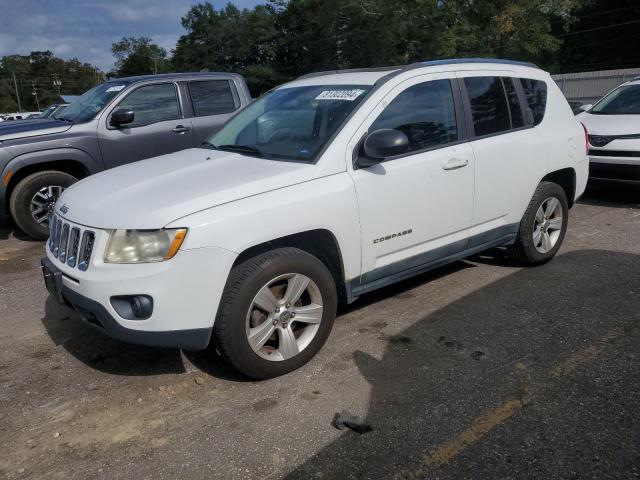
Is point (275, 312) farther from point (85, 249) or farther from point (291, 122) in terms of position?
point (291, 122)

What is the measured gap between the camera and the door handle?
401 cm

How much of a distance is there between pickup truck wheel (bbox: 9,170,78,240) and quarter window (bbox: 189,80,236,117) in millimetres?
1857

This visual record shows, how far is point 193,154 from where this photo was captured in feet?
13.6

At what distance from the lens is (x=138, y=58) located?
89875 millimetres

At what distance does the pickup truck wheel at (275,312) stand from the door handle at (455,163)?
4.17 ft

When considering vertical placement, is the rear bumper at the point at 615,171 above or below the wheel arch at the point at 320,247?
below

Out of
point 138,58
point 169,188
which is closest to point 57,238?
point 169,188

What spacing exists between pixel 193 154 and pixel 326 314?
1.62 meters

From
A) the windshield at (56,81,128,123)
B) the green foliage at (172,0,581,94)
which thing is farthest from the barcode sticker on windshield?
the green foliage at (172,0,581,94)

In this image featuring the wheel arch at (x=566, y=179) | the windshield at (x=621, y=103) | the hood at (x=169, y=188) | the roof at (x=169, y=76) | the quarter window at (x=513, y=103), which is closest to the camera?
the hood at (x=169, y=188)

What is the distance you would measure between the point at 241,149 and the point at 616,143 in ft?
18.1

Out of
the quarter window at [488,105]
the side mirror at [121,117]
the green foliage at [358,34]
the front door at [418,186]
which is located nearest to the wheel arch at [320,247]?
the front door at [418,186]

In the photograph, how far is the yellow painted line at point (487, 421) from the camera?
2.62 m

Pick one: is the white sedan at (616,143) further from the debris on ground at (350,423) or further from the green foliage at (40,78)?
the green foliage at (40,78)
